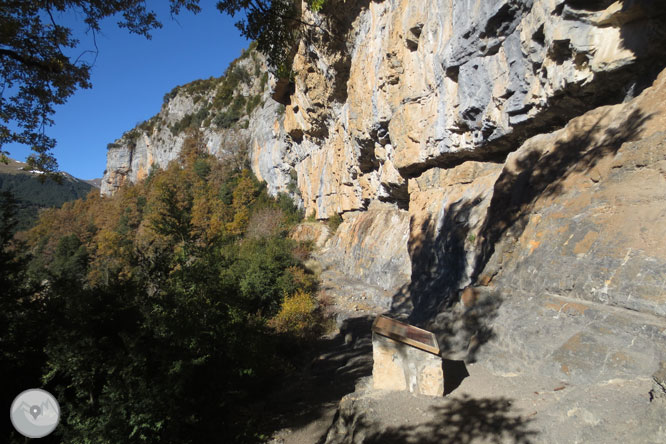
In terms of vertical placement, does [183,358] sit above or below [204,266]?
below

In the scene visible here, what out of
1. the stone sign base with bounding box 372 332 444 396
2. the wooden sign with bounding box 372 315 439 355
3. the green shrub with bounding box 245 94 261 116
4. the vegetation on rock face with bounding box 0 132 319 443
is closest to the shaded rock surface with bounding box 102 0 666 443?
the stone sign base with bounding box 372 332 444 396

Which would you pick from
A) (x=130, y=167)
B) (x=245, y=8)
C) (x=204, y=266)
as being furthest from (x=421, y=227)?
(x=130, y=167)

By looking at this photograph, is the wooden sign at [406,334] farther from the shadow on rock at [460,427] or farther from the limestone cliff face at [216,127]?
the limestone cliff face at [216,127]

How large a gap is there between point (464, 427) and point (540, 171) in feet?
13.8

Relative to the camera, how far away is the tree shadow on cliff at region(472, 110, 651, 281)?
4.29 m

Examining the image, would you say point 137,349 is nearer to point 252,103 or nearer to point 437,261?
point 437,261

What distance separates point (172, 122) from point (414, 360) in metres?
56.6

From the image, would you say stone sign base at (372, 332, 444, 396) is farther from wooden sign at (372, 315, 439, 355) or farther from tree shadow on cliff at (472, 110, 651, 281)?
tree shadow on cliff at (472, 110, 651, 281)

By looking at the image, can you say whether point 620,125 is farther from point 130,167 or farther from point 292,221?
point 130,167

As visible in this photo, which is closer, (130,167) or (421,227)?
(421,227)

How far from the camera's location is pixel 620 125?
4.32m

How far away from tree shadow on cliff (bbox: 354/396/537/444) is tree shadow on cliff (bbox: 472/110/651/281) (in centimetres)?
237

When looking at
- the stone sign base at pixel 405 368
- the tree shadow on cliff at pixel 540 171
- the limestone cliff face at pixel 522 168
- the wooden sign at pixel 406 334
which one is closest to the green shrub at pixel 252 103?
the limestone cliff face at pixel 522 168

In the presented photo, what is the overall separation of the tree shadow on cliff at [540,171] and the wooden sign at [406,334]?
2.03 m
